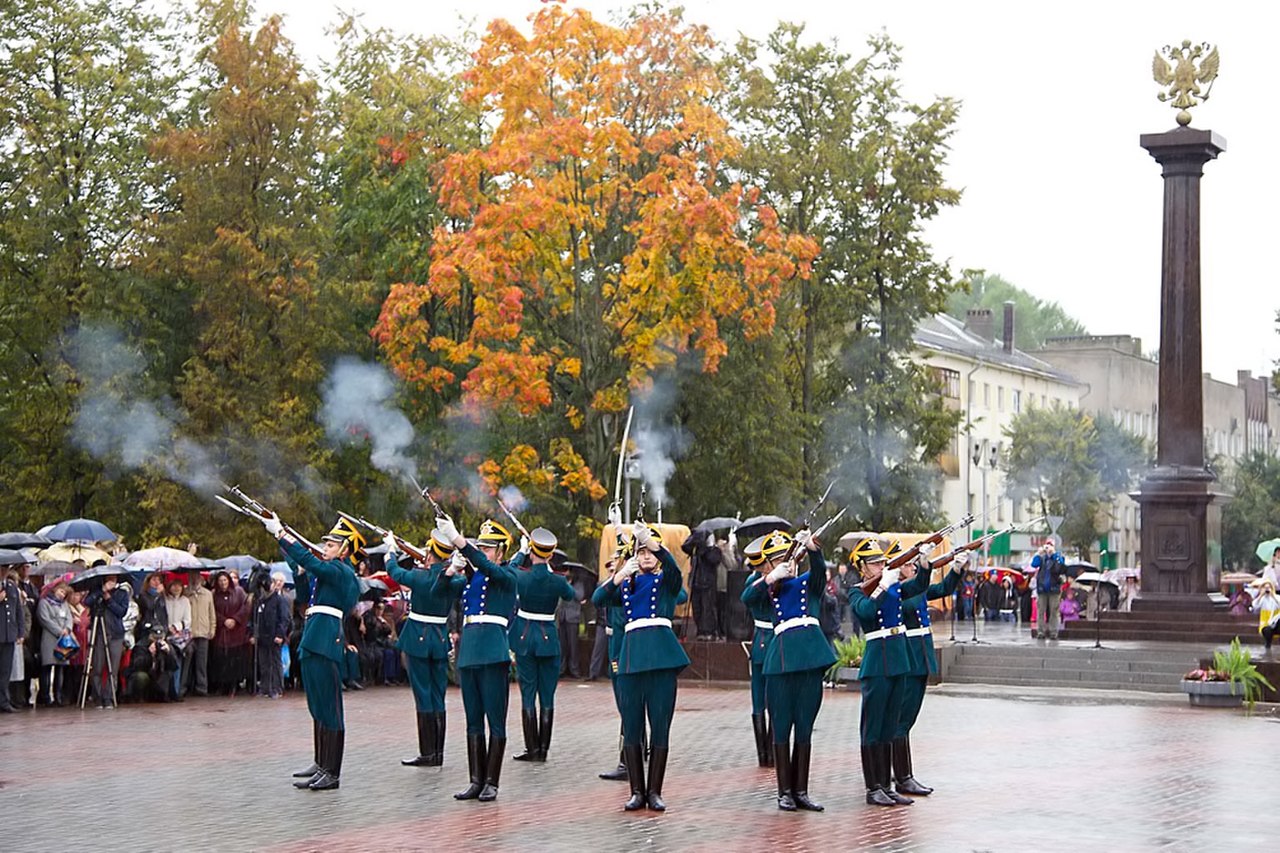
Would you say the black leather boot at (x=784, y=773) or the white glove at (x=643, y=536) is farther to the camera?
the black leather boot at (x=784, y=773)

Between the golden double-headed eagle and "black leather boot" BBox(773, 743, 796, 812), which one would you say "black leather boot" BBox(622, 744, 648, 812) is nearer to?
"black leather boot" BBox(773, 743, 796, 812)

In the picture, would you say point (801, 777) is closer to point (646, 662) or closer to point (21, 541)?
point (646, 662)

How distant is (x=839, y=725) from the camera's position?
72.6ft

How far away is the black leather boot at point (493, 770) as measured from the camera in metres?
14.9

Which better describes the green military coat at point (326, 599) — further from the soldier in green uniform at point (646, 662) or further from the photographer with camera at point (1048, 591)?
the photographer with camera at point (1048, 591)

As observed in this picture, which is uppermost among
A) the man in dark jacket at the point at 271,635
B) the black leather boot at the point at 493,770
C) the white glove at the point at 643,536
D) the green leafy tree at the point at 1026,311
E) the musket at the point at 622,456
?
the green leafy tree at the point at 1026,311

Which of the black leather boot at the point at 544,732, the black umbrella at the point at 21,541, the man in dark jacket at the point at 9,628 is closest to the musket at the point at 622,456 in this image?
the black umbrella at the point at 21,541

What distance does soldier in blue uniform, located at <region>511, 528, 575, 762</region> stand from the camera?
1708 cm

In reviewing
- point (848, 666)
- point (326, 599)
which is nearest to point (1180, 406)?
point (848, 666)

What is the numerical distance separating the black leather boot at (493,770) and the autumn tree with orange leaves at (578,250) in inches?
742

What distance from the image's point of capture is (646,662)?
1426 cm

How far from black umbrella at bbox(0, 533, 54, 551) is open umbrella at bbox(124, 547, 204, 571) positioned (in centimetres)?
155

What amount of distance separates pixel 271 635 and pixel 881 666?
44.9 feet

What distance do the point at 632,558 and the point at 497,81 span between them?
21323 mm
